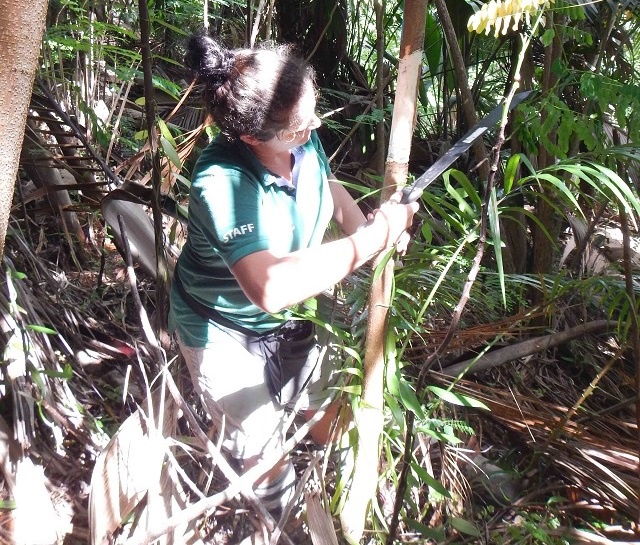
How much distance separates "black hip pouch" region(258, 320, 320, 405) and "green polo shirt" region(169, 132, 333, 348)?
0.18 ft

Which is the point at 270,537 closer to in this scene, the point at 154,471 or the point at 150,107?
the point at 154,471

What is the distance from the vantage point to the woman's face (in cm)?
121

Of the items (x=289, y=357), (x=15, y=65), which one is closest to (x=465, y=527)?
(x=289, y=357)

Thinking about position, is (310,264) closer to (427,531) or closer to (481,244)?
(481,244)

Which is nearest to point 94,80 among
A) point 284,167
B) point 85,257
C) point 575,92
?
point 85,257

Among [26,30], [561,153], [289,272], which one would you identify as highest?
[26,30]

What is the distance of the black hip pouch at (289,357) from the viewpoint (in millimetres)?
1492

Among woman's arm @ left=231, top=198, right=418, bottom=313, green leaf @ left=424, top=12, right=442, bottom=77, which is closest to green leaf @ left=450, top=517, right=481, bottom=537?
woman's arm @ left=231, top=198, right=418, bottom=313

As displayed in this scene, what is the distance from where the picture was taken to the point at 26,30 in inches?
32.4

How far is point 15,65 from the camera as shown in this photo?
83 cm

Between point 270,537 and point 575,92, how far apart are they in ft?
6.05

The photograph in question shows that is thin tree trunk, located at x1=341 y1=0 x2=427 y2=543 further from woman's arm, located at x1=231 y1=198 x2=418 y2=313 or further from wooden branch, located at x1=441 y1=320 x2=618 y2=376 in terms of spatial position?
wooden branch, located at x1=441 y1=320 x2=618 y2=376

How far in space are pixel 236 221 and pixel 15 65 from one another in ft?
1.43

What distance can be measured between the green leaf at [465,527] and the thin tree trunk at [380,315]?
30cm
